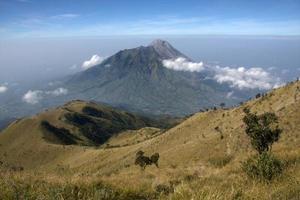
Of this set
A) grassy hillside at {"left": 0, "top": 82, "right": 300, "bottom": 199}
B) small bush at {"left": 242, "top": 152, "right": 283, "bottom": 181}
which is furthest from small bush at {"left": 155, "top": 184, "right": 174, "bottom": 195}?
small bush at {"left": 242, "top": 152, "right": 283, "bottom": 181}

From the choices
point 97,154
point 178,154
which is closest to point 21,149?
point 97,154

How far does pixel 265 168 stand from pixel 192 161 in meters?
28.5

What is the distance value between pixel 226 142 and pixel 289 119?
1080 centimetres

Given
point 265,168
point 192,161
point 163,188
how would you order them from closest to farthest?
point 265,168
point 163,188
point 192,161

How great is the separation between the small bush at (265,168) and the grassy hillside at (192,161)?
251mm

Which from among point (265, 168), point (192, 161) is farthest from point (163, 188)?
point (192, 161)

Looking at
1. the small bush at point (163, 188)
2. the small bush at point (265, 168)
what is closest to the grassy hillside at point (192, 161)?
the small bush at point (163, 188)

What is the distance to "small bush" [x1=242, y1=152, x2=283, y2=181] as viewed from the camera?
10.5 metres

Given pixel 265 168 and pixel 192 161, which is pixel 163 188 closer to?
pixel 265 168

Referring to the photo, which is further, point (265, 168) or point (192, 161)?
point (192, 161)

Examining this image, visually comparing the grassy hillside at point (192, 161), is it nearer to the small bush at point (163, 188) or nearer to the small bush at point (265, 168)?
the small bush at point (163, 188)

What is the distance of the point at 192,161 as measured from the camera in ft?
127

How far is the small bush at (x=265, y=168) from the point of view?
34.3ft

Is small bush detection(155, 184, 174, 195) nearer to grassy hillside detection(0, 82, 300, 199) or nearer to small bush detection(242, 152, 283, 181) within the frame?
grassy hillside detection(0, 82, 300, 199)
